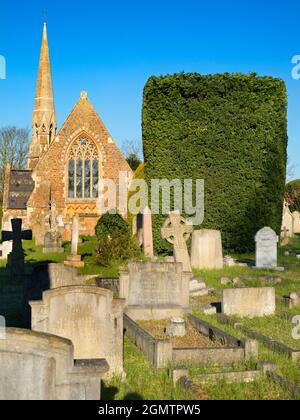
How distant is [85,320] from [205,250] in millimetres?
9928

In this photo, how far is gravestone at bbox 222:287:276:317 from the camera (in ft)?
36.1

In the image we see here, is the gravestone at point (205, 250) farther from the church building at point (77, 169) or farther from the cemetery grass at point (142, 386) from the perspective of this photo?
the church building at point (77, 169)

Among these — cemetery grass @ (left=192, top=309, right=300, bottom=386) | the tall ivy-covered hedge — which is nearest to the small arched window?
the tall ivy-covered hedge

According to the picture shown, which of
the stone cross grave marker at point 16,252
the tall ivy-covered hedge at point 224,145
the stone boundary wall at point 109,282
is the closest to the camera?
the stone boundary wall at point 109,282

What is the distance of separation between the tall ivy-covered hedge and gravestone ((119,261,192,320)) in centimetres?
982

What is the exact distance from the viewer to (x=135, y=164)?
4831 centimetres

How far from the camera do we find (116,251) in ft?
58.2

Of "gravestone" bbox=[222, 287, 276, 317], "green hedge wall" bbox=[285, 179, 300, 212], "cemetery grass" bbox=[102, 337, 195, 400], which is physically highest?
"green hedge wall" bbox=[285, 179, 300, 212]

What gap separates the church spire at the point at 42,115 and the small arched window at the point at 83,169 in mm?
4637

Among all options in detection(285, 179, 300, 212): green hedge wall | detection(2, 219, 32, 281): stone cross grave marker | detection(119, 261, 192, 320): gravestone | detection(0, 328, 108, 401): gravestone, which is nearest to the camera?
detection(0, 328, 108, 401): gravestone

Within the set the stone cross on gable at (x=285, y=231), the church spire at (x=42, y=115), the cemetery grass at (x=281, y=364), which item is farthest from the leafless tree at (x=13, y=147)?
the cemetery grass at (x=281, y=364)

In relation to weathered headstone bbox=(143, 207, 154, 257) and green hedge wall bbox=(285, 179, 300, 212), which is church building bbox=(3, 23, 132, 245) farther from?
green hedge wall bbox=(285, 179, 300, 212)

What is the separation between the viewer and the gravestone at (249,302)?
434 inches
